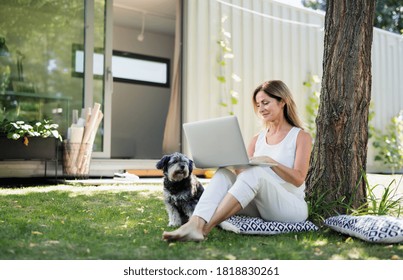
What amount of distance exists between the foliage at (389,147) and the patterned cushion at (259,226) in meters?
6.26

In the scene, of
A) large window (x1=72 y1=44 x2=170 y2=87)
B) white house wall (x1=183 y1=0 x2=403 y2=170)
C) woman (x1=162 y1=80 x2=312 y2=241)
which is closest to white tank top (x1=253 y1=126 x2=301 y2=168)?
woman (x1=162 y1=80 x2=312 y2=241)

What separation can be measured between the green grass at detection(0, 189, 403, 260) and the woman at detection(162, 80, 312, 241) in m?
0.12

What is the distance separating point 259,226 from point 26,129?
3.19 m

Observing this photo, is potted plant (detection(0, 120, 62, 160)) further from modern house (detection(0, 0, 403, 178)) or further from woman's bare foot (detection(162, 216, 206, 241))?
woman's bare foot (detection(162, 216, 206, 241))

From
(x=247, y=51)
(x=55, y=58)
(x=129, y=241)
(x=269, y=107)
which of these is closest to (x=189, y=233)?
(x=129, y=241)

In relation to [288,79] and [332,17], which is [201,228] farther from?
[288,79]

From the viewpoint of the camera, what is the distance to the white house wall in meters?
6.66

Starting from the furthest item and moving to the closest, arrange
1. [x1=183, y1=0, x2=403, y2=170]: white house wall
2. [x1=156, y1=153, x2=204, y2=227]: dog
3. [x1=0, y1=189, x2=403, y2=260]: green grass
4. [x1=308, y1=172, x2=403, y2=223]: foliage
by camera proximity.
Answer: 1. [x1=183, y1=0, x2=403, y2=170]: white house wall
2. [x1=308, y1=172, x2=403, y2=223]: foliage
3. [x1=156, y1=153, x2=204, y2=227]: dog
4. [x1=0, y1=189, x2=403, y2=260]: green grass

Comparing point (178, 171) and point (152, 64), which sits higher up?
point (152, 64)

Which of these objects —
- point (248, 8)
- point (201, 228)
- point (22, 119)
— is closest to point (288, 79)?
point (248, 8)

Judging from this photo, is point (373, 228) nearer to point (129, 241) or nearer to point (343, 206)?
point (343, 206)

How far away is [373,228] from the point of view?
2.42 metres

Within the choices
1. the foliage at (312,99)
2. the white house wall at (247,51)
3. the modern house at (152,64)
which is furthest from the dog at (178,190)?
the foliage at (312,99)

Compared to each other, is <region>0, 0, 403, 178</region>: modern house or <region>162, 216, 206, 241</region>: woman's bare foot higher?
<region>0, 0, 403, 178</region>: modern house
